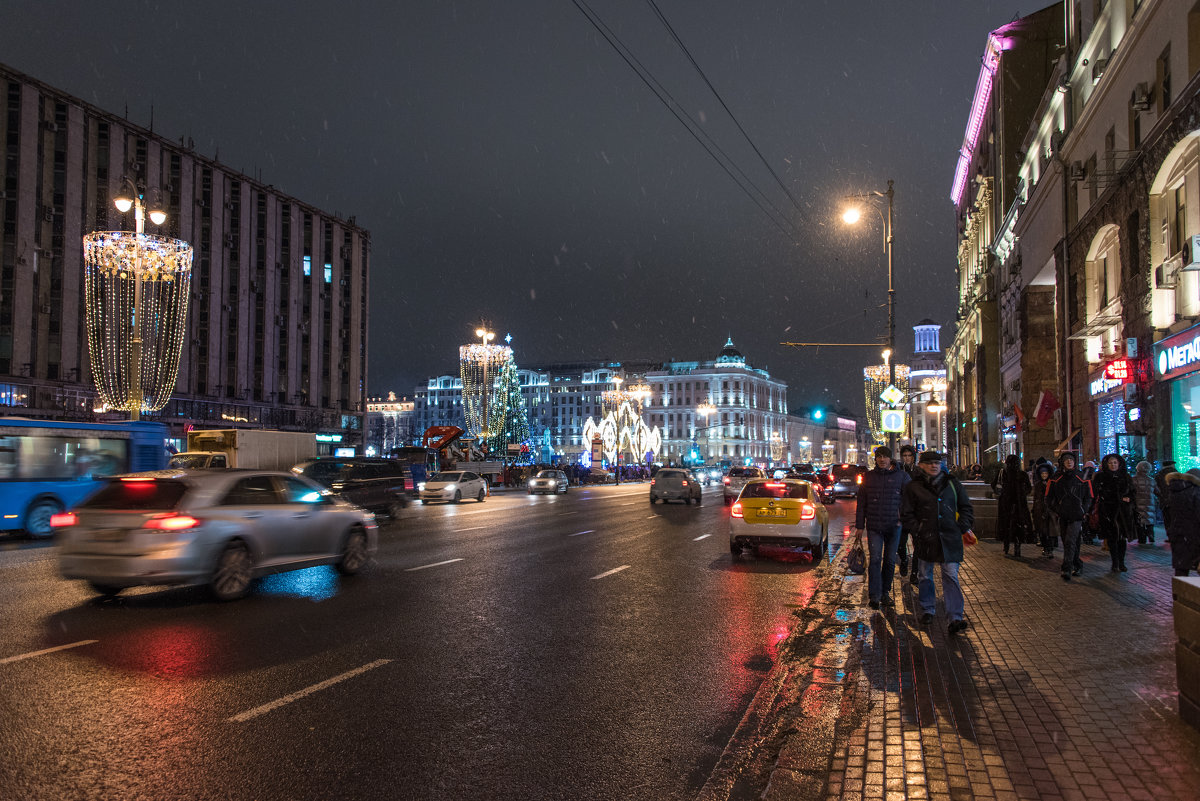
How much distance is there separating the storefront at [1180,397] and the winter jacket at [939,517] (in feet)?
40.1

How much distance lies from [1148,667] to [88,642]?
8.80m

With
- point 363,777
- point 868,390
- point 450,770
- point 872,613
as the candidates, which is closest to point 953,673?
point 872,613

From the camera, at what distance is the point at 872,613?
989cm

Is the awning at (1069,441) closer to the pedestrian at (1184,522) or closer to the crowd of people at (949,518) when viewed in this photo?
the crowd of people at (949,518)

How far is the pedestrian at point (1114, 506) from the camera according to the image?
13.3 metres

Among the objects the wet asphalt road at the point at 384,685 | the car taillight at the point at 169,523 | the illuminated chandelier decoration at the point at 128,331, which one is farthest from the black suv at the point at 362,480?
the illuminated chandelier decoration at the point at 128,331

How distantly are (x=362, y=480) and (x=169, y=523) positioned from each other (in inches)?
630

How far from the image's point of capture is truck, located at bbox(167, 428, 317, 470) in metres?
28.6

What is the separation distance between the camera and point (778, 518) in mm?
15922

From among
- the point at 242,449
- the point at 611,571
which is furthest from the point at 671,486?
the point at 611,571

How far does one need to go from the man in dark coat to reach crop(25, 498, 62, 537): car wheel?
17934 mm

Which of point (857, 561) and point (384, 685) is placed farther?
point (857, 561)

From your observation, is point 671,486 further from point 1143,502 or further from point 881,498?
point 881,498

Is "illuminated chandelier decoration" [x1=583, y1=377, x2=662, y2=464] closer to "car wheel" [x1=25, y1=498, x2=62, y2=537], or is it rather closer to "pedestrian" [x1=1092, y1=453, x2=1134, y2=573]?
"car wheel" [x1=25, y1=498, x2=62, y2=537]
